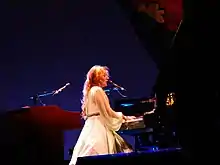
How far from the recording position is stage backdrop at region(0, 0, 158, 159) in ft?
26.9

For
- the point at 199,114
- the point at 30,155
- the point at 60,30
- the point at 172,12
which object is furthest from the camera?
the point at 60,30

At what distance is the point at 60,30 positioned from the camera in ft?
27.7

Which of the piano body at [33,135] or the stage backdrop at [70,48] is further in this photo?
the stage backdrop at [70,48]

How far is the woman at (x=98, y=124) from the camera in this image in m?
5.56

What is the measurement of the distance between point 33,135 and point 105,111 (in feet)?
3.28

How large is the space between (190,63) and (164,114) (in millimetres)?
582

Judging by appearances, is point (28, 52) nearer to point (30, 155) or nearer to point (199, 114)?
point (30, 155)

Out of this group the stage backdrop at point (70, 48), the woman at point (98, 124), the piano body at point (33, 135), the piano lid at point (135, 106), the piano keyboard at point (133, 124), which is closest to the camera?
the piano body at point (33, 135)

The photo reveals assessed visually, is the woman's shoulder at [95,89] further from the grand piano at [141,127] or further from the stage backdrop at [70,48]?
the stage backdrop at [70,48]

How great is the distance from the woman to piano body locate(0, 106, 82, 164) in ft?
1.03

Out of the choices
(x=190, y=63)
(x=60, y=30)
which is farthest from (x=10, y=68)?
(x=190, y=63)

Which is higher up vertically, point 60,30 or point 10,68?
point 60,30

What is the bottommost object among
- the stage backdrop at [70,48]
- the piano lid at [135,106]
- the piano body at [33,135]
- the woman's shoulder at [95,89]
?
the piano body at [33,135]

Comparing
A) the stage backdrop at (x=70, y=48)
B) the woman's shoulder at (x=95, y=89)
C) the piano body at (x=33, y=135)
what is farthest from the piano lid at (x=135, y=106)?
the stage backdrop at (x=70, y=48)
